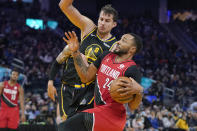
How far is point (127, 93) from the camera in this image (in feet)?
11.7

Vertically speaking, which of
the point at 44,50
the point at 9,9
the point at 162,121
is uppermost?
the point at 9,9

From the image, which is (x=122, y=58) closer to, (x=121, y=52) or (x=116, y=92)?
(x=121, y=52)

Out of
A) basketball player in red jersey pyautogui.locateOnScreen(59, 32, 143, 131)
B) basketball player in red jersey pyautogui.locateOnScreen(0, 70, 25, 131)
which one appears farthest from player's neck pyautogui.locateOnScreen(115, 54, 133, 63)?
basketball player in red jersey pyautogui.locateOnScreen(0, 70, 25, 131)

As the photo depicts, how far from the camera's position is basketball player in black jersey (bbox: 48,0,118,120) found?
189 inches

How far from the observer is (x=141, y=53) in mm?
23000

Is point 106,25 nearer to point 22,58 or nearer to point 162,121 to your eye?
point 162,121

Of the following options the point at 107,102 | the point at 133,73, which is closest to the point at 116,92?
the point at 107,102

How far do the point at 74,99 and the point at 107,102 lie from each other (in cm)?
135

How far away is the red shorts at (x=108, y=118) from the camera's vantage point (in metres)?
3.71

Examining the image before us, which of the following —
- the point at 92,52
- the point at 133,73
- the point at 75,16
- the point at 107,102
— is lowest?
the point at 107,102

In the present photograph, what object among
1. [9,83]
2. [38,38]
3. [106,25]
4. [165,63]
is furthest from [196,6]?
[106,25]

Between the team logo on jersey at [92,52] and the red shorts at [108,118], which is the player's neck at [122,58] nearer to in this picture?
the red shorts at [108,118]

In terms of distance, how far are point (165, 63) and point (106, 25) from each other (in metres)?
18.5

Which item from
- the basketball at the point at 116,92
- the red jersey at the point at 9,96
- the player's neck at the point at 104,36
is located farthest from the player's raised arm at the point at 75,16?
the red jersey at the point at 9,96
